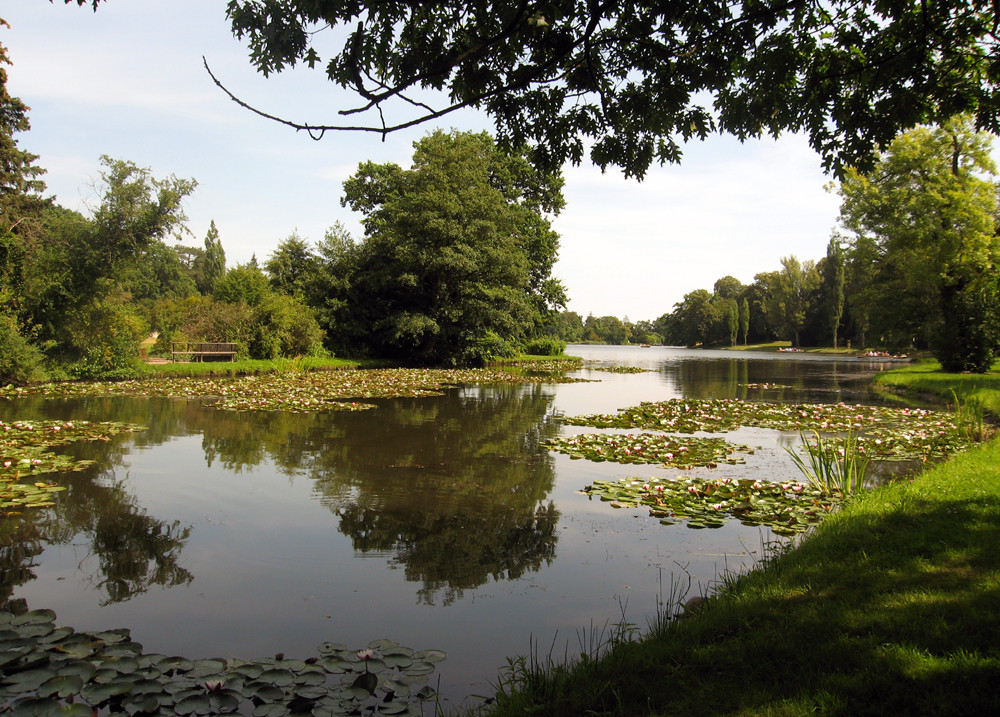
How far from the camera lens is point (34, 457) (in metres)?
8.09

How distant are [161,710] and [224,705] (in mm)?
289

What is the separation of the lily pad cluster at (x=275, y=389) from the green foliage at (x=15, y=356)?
1.69ft

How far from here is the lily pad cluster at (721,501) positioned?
6.09 metres

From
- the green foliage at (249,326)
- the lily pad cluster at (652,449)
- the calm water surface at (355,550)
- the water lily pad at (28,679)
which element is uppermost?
the green foliage at (249,326)

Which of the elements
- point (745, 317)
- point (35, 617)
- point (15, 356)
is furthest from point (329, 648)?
point (745, 317)

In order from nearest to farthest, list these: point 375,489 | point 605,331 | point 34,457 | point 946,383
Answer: point 375,489 < point 34,457 < point 946,383 < point 605,331

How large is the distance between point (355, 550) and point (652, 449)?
5.39 metres

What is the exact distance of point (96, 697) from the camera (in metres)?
2.89

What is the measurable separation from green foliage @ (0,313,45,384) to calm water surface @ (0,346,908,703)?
10110 millimetres

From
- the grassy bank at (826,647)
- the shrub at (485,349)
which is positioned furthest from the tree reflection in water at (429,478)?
the shrub at (485,349)

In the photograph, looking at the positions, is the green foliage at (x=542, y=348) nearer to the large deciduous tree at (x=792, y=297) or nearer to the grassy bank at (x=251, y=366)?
the grassy bank at (x=251, y=366)

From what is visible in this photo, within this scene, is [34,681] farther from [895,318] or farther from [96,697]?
[895,318]

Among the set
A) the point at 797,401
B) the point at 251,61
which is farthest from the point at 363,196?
the point at 251,61

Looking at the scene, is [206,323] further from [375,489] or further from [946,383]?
[946,383]
